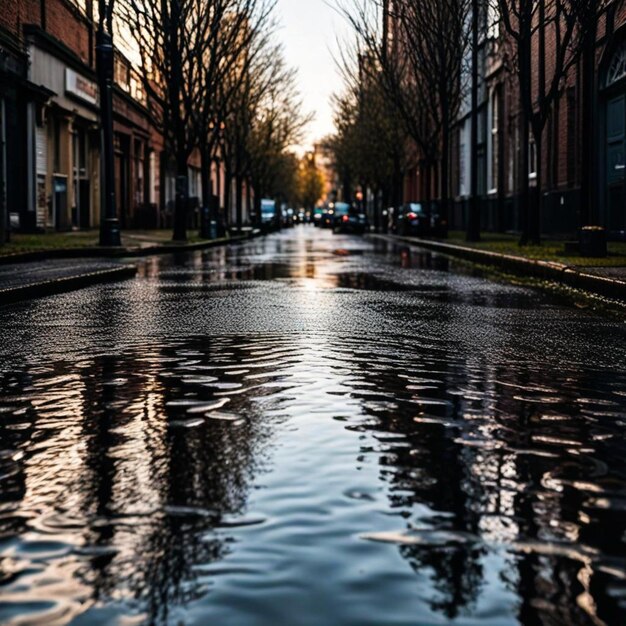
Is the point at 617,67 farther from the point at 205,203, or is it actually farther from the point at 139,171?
the point at 139,171

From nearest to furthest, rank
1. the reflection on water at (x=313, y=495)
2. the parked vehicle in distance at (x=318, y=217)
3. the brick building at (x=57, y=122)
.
A: the reflection on water at (x=313, y=495)
the brick building at (x=57, y=122)
the parked vehicle in distance at (x=318, y=217)

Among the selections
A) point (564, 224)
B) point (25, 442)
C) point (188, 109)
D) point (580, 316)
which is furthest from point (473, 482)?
point (188, 109)

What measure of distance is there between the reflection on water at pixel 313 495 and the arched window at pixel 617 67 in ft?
74.2

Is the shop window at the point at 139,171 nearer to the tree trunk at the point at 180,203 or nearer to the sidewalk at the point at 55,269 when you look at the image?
the tree trunk at the point at 180,203

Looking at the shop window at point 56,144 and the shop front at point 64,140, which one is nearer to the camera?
the shop front at point 64,140

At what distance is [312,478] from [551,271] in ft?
43.4

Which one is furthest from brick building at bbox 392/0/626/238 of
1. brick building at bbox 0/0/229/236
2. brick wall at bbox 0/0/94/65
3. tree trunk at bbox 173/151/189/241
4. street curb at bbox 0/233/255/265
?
brick wall at bbox 0/0/94/65

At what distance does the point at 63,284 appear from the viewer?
14555mm

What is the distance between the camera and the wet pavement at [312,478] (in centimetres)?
Answer: 274

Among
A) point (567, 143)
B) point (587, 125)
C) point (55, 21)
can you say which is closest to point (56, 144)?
point (55, 21)

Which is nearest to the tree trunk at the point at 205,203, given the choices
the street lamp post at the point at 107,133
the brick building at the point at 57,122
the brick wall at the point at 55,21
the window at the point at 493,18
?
the brick building at the point at 57,122

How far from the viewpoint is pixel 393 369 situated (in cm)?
692

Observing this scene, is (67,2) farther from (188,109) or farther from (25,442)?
(25,442)

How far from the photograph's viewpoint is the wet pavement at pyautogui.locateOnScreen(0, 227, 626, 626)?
274 centimetres
